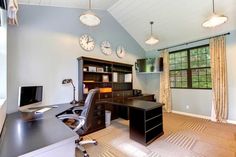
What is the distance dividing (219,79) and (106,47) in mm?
3527

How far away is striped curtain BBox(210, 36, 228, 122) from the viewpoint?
151 inches

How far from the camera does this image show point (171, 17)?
4027 mm

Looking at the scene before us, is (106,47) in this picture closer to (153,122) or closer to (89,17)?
(89,17)

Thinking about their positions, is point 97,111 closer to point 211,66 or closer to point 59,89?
point 59,89

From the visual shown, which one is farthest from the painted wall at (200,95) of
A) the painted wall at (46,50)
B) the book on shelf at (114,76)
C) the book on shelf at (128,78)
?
the painted wall at (46,50)

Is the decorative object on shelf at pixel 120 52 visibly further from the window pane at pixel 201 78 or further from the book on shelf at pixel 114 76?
the window pane at pixel 201 78

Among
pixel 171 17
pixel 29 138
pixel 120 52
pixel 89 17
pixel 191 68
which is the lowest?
pixel 29 138

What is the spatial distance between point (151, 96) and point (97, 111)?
106 inches

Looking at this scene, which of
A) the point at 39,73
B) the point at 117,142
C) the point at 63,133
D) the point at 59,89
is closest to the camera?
the point at 63,133

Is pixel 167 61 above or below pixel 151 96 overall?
above

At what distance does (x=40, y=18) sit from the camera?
3002 mm

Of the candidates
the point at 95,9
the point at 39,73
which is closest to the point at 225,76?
the point at 95,9

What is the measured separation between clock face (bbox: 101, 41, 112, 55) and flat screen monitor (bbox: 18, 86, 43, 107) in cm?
228

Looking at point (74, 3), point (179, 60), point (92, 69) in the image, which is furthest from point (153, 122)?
point (74, 3)
